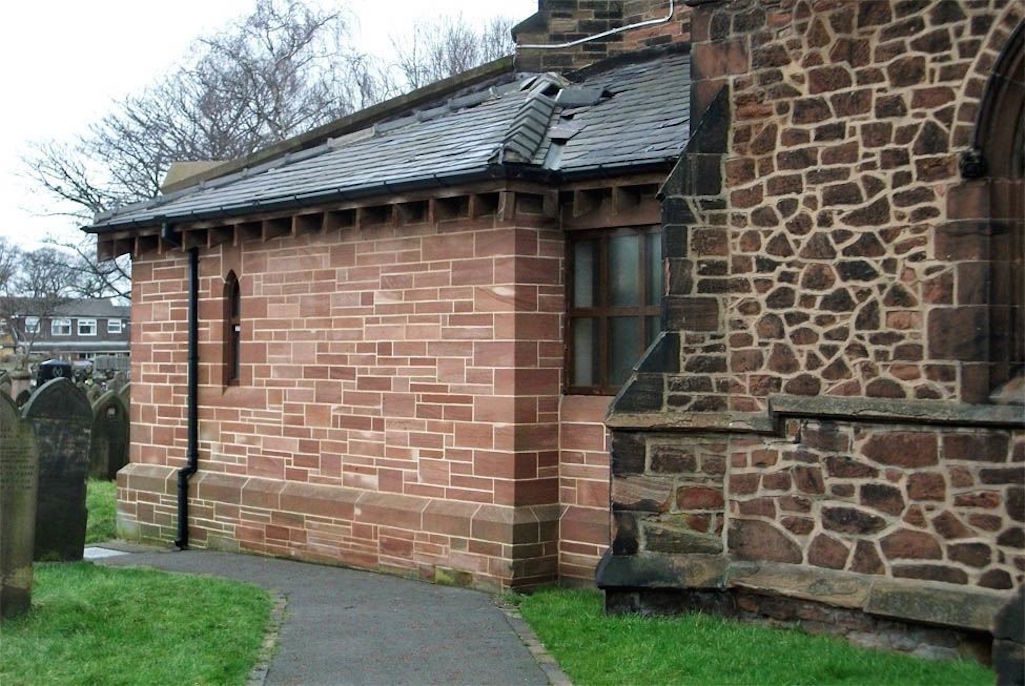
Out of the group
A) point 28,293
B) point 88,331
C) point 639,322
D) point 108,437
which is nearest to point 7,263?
point 28,293

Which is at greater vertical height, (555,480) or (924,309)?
(924,309)

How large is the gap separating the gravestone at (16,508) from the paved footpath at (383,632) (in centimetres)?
186

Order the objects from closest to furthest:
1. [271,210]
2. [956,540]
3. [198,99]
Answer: [956,540] → [271,210] → [198,99]

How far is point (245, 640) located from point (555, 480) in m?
3.78

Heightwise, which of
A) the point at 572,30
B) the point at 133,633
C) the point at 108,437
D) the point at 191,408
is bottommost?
the point at 133,633

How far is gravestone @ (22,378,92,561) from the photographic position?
480 inches

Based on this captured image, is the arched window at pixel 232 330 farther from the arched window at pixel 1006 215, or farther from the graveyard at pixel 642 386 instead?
the arched window at pixel 1006 215

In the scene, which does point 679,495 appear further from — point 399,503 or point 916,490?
point 399,503

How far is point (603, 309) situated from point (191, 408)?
6.10 m

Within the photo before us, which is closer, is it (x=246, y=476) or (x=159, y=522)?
(x=246, y=476)

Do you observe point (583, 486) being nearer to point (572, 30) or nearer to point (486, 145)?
point (486, 145)

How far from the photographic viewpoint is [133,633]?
8.87m

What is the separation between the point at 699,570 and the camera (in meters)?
9.23

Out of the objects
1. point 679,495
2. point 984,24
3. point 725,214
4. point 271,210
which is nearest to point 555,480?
point 679,495
